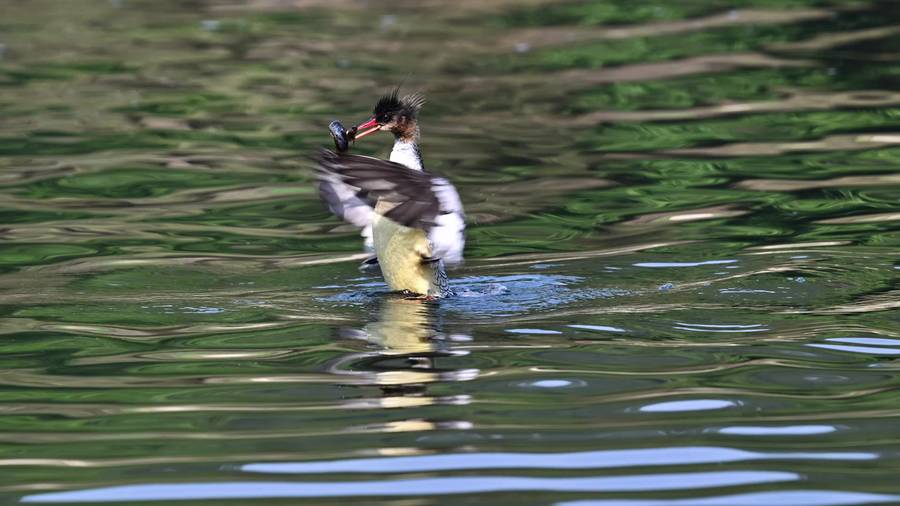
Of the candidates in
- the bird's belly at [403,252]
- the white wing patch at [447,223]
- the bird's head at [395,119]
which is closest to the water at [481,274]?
the bird's belly at [403,252]

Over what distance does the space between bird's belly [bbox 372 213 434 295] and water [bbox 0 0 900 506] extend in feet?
0.67

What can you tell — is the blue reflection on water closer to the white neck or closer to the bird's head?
the white neck

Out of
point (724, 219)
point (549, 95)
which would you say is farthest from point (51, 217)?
point (549, 95)

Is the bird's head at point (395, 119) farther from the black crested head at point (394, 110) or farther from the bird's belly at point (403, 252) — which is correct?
the bird's belly at point (403, 252)

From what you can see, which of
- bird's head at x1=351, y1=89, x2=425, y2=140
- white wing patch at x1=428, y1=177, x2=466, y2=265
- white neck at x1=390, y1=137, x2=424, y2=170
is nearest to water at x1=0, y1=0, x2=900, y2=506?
white wing patch at x1=428, y1=177, x2=466, y2=265

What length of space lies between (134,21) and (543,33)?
18.4ft

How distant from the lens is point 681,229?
10.1m

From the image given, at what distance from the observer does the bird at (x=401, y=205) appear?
7.39m

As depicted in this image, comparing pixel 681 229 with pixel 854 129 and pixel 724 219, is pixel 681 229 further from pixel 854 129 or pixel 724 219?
pixel 854 129

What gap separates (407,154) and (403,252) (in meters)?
0.63

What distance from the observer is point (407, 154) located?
8820mm

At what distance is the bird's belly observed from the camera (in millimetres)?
Result: 8531

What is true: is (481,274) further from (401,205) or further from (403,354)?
(403,354)

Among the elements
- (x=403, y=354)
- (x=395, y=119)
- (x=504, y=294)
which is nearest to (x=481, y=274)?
(x=504, y=294)
